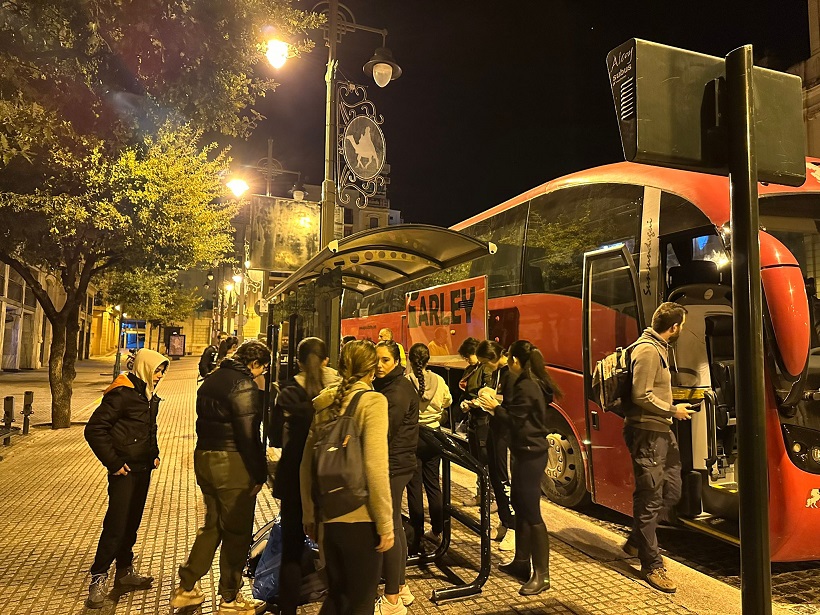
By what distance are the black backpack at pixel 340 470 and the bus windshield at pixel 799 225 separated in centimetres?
455

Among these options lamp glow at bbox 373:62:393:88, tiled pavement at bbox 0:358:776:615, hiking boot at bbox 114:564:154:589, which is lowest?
tiled pavement at bbox 0:358:776:615

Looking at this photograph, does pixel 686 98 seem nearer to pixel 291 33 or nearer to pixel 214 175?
pixel 291 33

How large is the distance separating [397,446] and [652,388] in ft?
6.82

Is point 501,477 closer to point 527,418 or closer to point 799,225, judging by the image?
point 527,418

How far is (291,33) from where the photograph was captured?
28.1ft

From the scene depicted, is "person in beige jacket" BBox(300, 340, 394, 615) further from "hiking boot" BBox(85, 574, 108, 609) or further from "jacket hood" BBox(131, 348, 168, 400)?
"hiking boot" BBox(85, 574, 108, 609)

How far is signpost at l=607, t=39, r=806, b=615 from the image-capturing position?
1996mm

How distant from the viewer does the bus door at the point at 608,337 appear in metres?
5.79

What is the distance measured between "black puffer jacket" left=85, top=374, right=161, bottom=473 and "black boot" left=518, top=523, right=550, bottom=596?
2.92 m

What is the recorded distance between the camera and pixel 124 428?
4.16m

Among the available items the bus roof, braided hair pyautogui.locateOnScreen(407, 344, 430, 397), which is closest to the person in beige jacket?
braided hair pyautogui.locateOnScreen(407, 344, 430, 397)

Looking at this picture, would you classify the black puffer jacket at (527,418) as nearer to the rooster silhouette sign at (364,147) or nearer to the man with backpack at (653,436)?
the man with backpack at (653,436)

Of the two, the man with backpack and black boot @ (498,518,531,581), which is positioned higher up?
the man with backpack

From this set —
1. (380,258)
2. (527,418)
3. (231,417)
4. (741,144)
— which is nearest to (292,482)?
(231,417)
